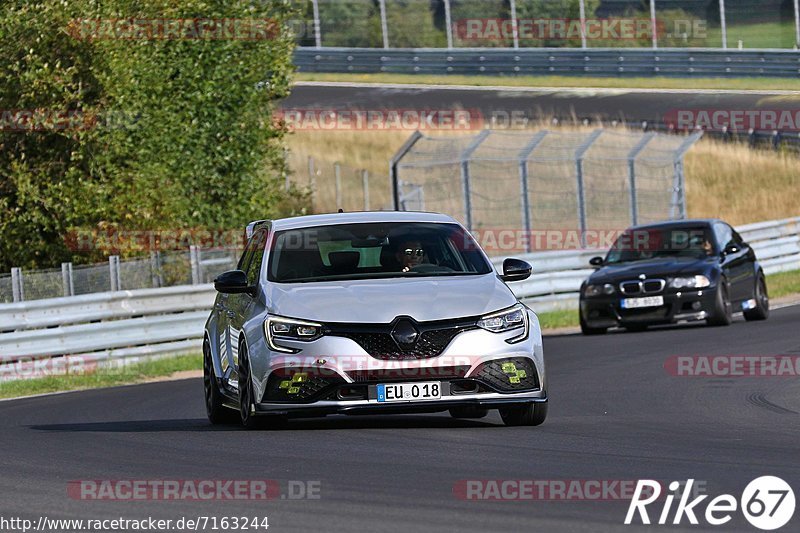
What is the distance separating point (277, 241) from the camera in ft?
39.9

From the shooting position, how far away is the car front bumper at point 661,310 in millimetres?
21438

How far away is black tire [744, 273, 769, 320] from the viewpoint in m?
22.7

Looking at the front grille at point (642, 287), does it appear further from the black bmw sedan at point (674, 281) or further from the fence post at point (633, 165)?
the fence post at point (633, 165)

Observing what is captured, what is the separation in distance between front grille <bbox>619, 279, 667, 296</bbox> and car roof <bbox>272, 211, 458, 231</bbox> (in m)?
9.48

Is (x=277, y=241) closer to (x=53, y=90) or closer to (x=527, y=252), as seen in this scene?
(x=53, y=90)

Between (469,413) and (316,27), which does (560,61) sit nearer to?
(316,27)

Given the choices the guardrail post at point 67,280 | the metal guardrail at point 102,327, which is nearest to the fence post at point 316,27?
the metal guardrail at point 102,327

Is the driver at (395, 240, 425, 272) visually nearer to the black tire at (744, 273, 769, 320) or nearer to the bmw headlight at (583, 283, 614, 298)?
the bmw headlight at (583, 283, 614, 298)

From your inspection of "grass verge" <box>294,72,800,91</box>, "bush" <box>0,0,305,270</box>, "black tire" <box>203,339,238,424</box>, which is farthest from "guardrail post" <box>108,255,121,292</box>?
"grass verge" <box>294,72,800,91</box>

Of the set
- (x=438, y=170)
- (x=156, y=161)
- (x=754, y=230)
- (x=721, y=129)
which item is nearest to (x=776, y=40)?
(x=721, y=129)

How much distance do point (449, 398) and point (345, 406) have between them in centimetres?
66

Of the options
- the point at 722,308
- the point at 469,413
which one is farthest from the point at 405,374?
the point at 722,308

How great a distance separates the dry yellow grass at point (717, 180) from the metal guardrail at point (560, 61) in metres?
3.19

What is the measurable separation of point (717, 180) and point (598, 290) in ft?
71.5
